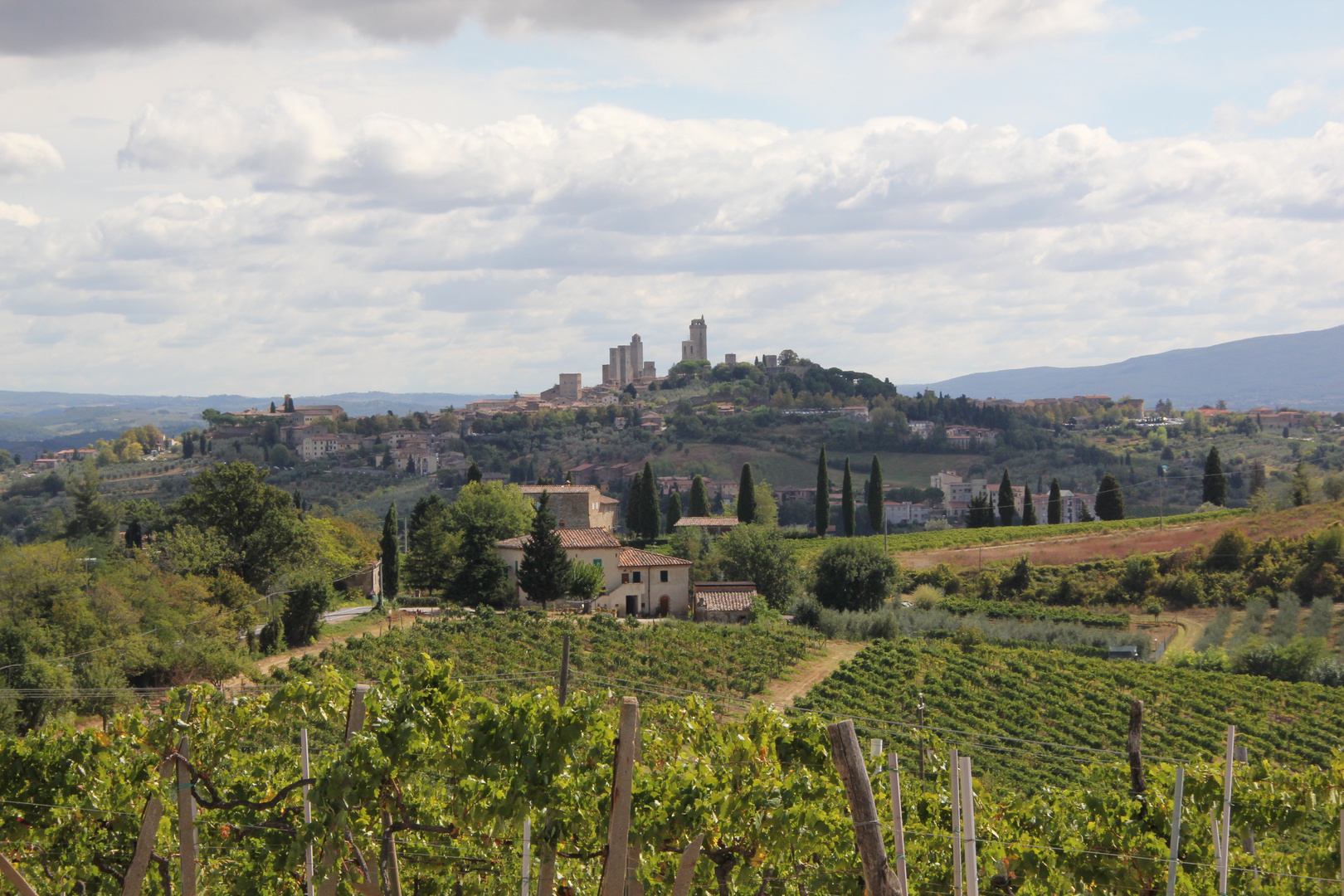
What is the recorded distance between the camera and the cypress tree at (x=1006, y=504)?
64.9 meters

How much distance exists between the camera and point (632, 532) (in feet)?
209

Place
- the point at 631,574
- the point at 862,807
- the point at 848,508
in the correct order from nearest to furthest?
the point at 862,807 → the point at 631,574 → the point at 848,508

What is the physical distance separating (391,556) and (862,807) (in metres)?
43.5

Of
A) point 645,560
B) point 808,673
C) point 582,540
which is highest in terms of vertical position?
point 582,540

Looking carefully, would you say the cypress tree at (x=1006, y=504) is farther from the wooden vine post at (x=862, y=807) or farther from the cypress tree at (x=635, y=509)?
the wooden vine post at (x=862, y=807)

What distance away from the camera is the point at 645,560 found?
4194 centimetres

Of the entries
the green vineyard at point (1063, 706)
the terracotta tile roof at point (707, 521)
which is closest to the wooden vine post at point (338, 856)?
the green vineyard at point (1063, 706)

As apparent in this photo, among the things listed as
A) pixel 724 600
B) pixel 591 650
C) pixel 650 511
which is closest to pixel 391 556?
pixel 724 600

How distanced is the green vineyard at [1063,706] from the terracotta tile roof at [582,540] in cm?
1321

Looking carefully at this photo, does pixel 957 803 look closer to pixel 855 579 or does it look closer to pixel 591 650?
pixel 591 650

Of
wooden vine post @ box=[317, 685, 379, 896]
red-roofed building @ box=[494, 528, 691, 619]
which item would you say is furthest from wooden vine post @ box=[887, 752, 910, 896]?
red-roofed building @ box=[494, 528, 691, 619]

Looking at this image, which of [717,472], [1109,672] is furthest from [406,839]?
[717,472]

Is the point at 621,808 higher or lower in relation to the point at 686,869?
higher

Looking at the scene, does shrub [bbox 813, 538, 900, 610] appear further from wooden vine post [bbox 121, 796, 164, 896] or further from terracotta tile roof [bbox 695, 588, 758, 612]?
wooden vine post [bbox 121, 796, 164, 896]
